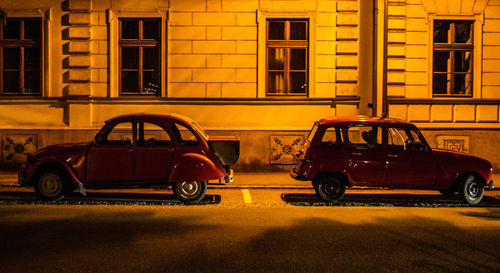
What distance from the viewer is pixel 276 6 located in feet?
48.2

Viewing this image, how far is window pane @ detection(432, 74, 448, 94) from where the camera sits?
15141mm

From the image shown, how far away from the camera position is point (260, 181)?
12609 mm

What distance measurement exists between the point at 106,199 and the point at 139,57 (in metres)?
6.48

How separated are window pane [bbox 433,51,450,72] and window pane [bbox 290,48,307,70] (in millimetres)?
4287

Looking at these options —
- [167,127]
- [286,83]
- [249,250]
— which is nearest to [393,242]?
[249,250]

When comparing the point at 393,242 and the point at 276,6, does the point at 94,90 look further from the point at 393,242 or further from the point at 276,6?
the point at 393,242

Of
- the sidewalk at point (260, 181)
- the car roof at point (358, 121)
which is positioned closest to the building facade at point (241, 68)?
the sidewalk at point (260, 181)

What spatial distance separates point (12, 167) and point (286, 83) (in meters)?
8.94

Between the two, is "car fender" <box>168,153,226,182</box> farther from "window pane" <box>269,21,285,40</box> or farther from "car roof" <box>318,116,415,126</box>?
"window pane" <box>269,21,285,40</box>

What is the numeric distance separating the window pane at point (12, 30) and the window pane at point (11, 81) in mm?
1151

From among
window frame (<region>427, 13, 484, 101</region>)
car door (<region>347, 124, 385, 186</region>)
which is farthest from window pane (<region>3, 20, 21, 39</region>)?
window frame (<region>427, 13, 484, 101</region>)

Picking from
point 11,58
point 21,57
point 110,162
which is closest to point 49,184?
point 110,162

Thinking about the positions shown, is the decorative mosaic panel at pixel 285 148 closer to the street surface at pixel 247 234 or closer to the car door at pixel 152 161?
the street surface at pixel 247 234

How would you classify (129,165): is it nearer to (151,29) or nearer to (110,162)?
(110,162)
